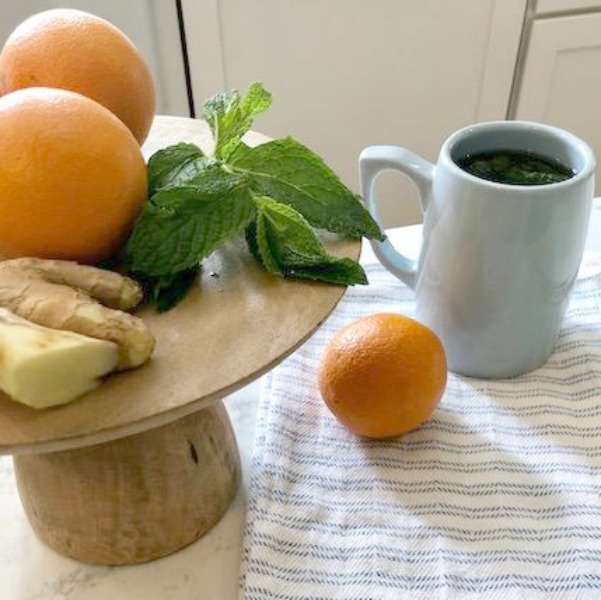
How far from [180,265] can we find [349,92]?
0.82 m

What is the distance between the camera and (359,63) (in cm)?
107

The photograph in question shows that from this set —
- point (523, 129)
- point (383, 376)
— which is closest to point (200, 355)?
point (383, 376)

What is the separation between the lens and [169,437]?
1.29 feet

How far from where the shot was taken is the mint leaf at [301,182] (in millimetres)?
385

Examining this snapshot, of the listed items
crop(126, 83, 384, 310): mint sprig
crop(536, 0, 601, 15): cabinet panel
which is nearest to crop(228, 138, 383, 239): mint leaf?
crop(126, 83, 384, 310): mint sprig

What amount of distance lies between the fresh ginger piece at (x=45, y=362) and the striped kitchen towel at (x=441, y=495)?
164 millimetres

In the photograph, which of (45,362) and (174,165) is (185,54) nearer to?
(174,165)

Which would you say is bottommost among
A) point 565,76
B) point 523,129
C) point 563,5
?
point 565,76

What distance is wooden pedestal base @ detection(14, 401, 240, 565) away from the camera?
15.2 inches

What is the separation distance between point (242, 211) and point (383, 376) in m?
0.14

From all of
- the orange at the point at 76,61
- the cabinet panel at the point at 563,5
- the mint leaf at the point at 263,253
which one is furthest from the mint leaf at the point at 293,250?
the cabinet panel at the point at 563,5

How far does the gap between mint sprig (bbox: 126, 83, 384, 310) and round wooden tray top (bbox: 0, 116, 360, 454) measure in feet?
0.04

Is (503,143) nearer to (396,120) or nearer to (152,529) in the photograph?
(152,529)

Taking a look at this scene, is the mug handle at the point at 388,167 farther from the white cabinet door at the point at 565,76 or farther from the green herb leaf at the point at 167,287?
the white cabinet door at the point at 565,76
